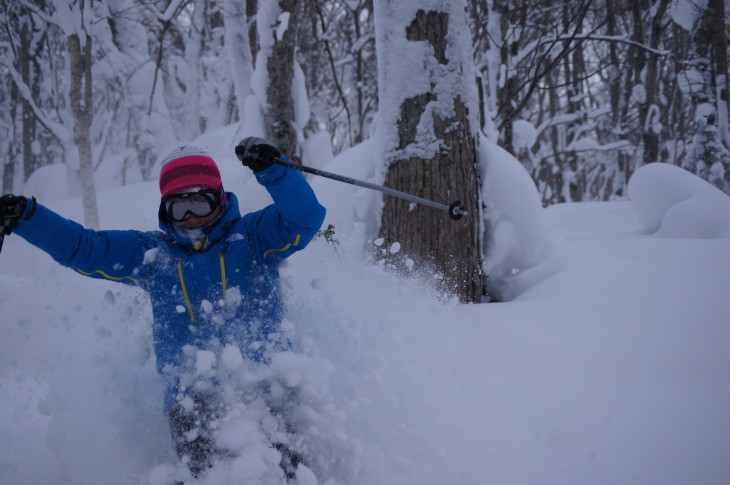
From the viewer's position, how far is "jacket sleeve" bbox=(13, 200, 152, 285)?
6.22 feet

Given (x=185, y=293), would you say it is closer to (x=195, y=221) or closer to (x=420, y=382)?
(x=195, y=221)

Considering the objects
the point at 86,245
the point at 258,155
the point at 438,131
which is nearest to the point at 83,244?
the point at 86,245

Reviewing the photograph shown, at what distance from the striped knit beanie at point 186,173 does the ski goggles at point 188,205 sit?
1.2 inches

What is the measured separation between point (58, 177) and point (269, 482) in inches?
522

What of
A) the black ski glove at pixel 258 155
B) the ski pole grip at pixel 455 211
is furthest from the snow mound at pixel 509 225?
the black ski glove at pixel 258 155

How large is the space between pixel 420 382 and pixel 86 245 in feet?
5.76

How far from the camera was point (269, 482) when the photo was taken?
60.6 inches

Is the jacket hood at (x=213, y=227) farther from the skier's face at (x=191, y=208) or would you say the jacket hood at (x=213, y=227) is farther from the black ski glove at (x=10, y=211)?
the black ski glove at (x=10, y=211)

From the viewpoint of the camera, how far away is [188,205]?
78.5 inches

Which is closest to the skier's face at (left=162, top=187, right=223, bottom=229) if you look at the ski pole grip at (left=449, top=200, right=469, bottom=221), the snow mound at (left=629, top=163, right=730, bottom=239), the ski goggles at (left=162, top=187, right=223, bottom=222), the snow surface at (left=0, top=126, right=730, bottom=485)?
the ski goggles at (left=162, top=187, right=223, bottom=222)

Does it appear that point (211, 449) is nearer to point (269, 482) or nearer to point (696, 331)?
point (269, 482)

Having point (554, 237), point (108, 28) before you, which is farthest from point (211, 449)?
point (108, 28)

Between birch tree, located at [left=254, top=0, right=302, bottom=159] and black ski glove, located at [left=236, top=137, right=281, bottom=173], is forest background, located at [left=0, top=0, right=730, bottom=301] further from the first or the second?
black ski glove, located at [left=236, top=137, right=281, bottom=173]

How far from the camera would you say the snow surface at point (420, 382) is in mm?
1668
